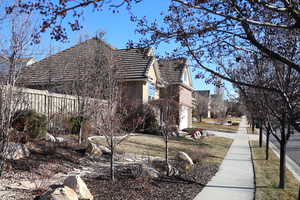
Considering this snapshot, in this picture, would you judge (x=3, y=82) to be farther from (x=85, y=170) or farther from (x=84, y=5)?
(x=84, y=5)

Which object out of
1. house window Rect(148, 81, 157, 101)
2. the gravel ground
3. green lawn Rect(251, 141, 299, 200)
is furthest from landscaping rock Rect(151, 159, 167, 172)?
house window Rect(148, 81, 157, 101)

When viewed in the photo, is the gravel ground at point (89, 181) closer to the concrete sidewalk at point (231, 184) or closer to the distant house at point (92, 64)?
the concrete sidewalk at point (231, 184)

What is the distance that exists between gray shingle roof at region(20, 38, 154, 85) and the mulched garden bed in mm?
5974

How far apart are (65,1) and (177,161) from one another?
8185 mm

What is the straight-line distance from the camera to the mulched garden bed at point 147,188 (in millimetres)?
6070

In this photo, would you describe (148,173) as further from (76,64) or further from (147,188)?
(76,64)

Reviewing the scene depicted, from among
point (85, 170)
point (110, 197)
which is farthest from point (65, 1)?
point (85, 170)

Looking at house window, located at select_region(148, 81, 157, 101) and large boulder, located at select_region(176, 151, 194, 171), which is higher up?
house window, located at select_region(148, 81, 157, 101)

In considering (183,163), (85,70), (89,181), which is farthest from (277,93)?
(85,70)

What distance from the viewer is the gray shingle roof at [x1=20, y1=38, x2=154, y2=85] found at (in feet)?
A: 45.5

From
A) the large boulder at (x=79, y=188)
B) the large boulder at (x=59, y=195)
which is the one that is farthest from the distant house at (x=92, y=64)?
the large boulder at (x=59, y=195)

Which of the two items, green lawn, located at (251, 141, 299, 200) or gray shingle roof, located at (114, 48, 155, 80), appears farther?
gray shingle roof, located at (114, 48, 155, 80)

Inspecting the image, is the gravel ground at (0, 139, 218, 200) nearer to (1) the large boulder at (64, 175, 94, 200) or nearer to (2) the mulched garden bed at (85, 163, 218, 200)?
(2) the mulched garden bed at (85, 163, 218, 200)

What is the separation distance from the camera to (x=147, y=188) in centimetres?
662
